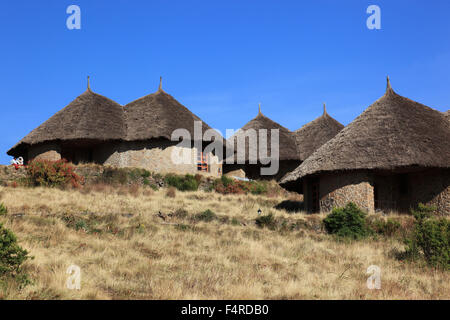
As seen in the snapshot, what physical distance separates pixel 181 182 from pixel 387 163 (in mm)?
11553

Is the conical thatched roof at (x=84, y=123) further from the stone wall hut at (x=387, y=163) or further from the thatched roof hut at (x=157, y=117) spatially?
the stone wall hut at (x=387, y=163)

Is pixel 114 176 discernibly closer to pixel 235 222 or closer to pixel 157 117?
pixel 157 117

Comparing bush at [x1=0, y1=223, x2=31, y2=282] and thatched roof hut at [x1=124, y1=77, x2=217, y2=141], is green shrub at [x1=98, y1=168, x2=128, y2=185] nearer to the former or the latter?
thatched roof hut at [x1=124, y1=77, x2=217, y2=141]

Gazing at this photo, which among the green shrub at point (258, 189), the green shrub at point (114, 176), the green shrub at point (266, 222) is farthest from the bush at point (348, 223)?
the green shrub at point (114, 176)

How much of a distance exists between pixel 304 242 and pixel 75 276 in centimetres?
781

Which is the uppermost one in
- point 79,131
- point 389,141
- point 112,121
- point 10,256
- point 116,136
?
point 112,121

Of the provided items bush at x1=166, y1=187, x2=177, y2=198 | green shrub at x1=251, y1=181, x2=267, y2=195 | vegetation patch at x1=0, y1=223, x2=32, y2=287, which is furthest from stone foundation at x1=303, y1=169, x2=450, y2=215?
vegetation patch at x1=0, y1=223, x2=32, y2=287

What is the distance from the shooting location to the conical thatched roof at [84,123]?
81.7 feet

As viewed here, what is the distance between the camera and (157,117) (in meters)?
26.2

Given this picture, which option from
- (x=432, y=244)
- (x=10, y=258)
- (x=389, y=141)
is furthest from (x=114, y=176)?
(x=432, y=244)

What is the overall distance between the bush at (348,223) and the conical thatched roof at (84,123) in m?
14.3

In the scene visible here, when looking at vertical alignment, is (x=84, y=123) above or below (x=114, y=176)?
above

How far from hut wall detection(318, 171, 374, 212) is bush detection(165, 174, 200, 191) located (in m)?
8.16
